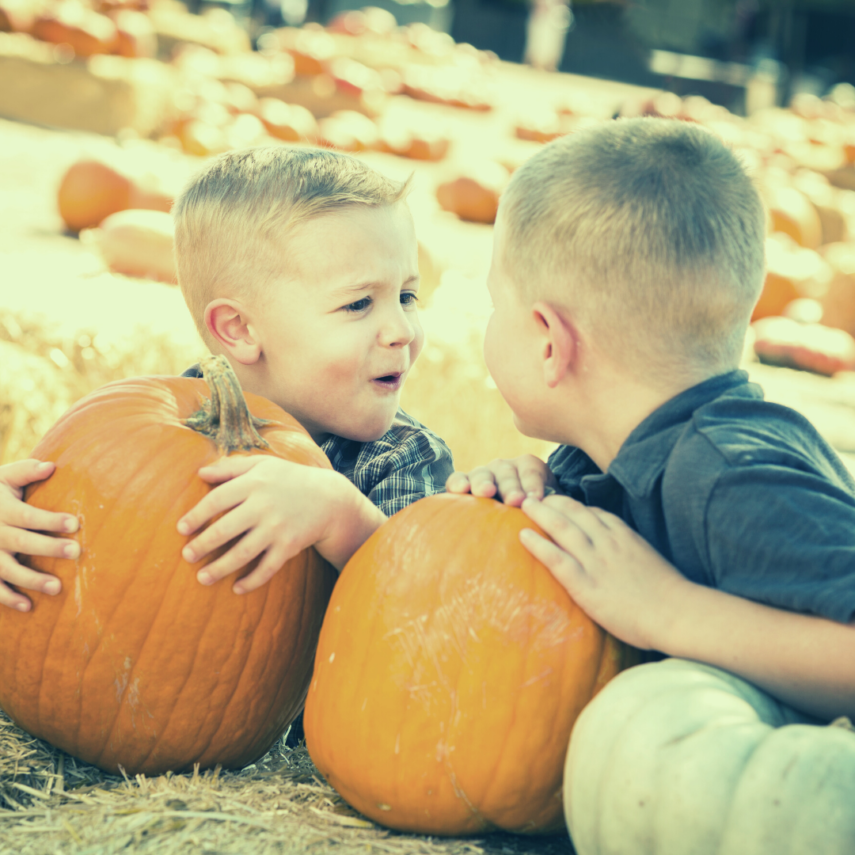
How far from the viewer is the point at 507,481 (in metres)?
1.88

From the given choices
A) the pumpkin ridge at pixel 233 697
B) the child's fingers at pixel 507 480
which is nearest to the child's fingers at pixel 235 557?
the pumpkin ridge at pixel 233 697

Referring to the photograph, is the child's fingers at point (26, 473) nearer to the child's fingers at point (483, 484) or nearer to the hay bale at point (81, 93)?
the child's fingers at point (483, 484)

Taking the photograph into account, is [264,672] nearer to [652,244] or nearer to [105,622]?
[105,622]

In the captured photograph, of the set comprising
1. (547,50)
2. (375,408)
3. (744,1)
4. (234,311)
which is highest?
(744,1)

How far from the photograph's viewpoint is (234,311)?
96.3 inches

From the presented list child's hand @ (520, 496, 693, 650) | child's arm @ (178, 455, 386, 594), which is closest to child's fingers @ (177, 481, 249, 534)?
child's arm @ (178, 455, 386, 594)

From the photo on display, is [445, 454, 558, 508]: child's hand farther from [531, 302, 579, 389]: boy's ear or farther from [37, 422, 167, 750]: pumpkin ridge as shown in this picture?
[37, 422, 167, 750]: pumpkin ridge

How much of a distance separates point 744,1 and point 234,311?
32.2 m

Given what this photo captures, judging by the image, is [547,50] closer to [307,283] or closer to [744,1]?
[744,1]

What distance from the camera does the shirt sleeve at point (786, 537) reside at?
1.44m

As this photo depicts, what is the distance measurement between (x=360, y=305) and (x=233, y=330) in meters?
0.35

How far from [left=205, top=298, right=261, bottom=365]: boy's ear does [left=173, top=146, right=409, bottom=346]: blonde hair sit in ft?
0.13

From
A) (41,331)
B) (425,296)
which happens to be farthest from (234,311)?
(425,296)

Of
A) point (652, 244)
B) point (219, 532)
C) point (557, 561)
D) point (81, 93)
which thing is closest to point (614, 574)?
point (557, 561)
